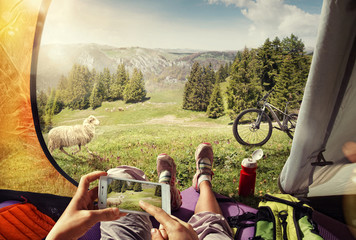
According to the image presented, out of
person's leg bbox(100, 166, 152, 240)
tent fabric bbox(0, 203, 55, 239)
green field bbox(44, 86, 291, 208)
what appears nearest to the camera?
person's leg bbox(100, 166, 152, 240)

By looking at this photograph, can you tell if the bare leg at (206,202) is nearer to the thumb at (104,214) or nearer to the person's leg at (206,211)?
the person's leg at (206,211)

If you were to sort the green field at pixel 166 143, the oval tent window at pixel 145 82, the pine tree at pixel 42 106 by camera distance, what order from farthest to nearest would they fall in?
the pine tree at pixel 42 106 → the oval tent window at pixel 145 82 → the green field at pixel 166 143

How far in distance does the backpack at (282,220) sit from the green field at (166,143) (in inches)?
18.5

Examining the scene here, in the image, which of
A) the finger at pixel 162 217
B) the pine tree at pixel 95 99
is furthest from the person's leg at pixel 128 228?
the pine tree at pixel 95 99

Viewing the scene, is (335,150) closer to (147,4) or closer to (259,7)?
(259,7)

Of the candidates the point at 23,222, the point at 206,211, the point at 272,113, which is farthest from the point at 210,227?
the point at 272,113

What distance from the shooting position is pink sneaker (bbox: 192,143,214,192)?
1938mm

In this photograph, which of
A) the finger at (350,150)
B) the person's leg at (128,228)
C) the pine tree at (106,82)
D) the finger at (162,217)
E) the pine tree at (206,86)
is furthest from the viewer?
the pine tree at (106,82)

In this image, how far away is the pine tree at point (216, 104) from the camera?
3.19 meters

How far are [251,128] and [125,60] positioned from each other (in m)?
2.10

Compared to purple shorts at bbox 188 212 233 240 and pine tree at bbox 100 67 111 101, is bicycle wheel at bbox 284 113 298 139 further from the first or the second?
pine tree at bbox 100 67 111 101

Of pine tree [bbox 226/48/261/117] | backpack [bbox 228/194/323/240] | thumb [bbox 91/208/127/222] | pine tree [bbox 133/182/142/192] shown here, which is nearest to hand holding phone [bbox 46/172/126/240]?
thumb [bbox 91/208/127/222]

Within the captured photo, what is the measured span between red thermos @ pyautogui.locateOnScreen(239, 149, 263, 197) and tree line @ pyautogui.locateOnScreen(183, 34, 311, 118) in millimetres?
989

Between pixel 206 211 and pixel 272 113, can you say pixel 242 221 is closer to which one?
pixel 206 211
